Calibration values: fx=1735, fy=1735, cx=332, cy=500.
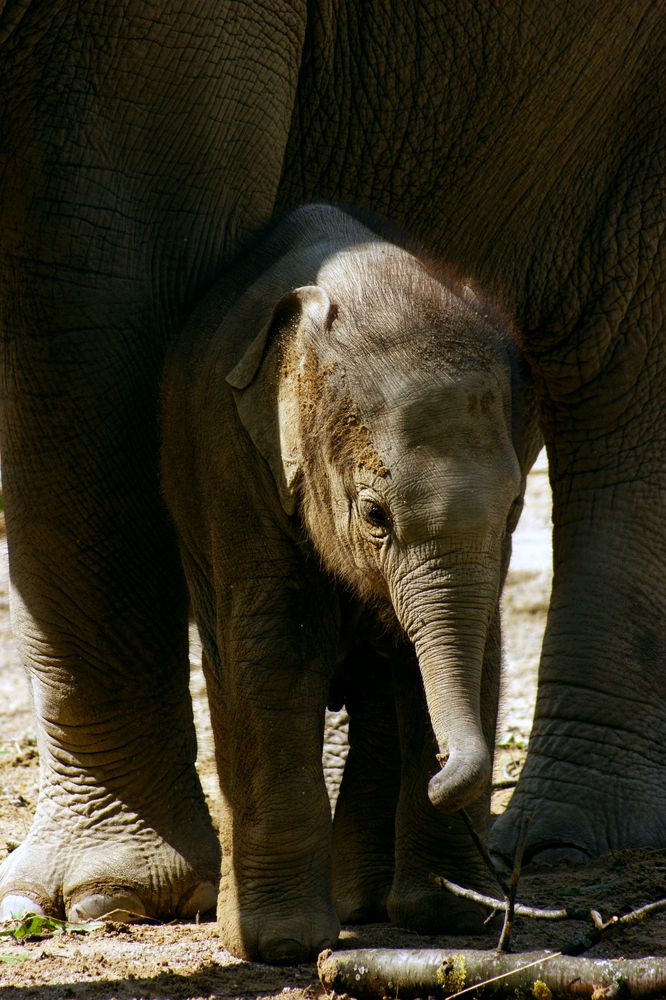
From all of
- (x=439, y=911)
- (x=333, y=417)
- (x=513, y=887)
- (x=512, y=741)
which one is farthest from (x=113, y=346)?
(x=512, y=741)

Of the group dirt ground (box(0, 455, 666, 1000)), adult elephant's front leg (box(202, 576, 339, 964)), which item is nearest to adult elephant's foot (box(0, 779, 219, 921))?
dirt ground (box(0, 455, 666, 1000))

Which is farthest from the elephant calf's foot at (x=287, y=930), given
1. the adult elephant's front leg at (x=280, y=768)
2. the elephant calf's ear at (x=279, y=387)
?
the elephant calf's ear at (x=279, y=387)

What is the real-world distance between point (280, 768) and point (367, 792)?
632 millimetres

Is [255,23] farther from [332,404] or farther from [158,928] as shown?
[158,928]

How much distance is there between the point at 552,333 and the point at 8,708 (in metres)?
2.94

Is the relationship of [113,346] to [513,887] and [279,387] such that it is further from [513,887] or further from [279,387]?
[513,887]

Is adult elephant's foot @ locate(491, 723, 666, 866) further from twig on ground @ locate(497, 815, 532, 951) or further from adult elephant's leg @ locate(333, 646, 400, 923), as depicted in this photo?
twig on ground @ locate(497, 815, 532, 951)

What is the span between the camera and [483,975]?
10.7 ft

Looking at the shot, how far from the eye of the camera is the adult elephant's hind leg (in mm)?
4125

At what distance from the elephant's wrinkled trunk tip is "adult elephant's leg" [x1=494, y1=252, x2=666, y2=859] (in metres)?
1.82

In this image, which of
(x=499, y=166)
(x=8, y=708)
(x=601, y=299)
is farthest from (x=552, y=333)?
(x=8, y=708)

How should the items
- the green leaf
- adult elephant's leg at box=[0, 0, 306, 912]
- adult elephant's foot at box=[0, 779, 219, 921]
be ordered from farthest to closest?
the green leaf → adult elephant's foot at box=[0, 779, 219, 921] → adult elephant's leg at box=[0, 0, 306, 912]

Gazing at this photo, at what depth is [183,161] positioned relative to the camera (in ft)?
13.5

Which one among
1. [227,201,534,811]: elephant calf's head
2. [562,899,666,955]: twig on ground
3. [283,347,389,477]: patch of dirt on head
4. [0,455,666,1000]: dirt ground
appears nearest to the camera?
[562,899,666,955]: twig on ground
